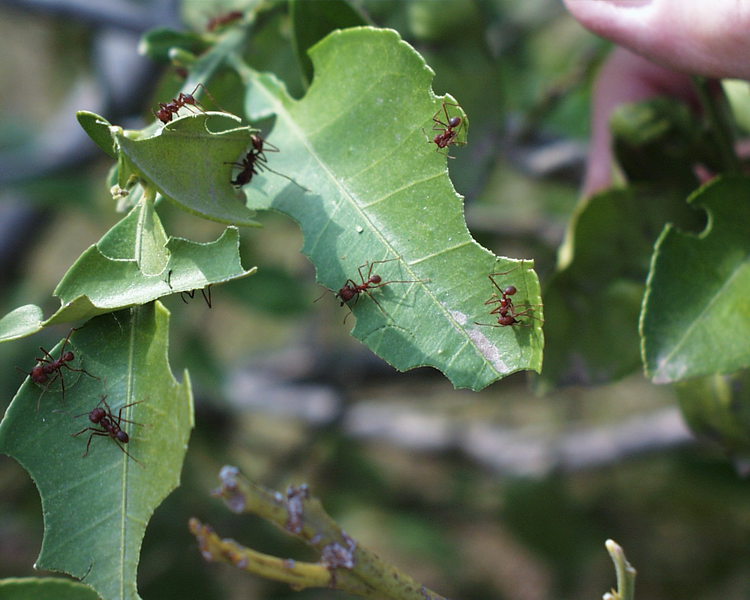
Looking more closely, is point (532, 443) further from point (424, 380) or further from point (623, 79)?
point (623, 79)

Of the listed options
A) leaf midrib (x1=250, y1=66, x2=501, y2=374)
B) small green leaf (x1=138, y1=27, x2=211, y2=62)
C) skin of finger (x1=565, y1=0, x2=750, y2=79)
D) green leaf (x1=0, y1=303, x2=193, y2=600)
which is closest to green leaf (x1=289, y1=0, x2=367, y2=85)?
leaf midrib (x1=250, y1=66, x2=501, y2=374)

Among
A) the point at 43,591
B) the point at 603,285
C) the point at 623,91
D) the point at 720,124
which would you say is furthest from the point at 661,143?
the point at 43,591

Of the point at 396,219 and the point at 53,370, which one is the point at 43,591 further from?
the point at 396,219

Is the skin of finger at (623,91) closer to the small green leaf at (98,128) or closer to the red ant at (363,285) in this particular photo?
the red ant at (363,285)

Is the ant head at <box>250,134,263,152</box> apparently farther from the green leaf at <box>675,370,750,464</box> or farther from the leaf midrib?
the green leaf at <box>675,370,750,464</box>

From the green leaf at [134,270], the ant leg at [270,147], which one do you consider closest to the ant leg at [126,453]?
the green leaf at [134,270]

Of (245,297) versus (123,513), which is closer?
(123,513)

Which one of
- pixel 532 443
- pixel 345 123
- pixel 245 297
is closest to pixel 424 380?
pixel 532 443
